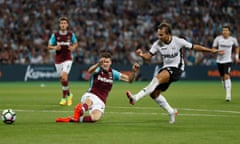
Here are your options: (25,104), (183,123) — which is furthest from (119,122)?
(25,104)

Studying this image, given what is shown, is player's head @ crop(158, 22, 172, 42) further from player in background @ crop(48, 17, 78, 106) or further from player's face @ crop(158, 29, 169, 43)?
player in background @ crop(48, 17, 78, 106)

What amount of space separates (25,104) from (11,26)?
1884 cm

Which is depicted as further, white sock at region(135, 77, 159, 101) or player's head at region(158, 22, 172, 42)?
player's head at region(158, 22, 172, 42)

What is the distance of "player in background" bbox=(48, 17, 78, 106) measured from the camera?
18953 millimetres

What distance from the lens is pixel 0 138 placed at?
1022cm

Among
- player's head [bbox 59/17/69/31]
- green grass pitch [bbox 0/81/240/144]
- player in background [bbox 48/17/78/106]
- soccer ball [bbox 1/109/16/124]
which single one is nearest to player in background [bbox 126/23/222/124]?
green grass pitch [bbox 0/81/240/144]

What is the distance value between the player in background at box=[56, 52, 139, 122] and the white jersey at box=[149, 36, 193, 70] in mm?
822

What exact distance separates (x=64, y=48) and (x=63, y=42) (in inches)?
8.3

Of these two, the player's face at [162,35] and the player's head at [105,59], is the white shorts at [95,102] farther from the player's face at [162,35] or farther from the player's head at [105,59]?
the player's face at [162,35]

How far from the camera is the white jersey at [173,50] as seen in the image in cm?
1333

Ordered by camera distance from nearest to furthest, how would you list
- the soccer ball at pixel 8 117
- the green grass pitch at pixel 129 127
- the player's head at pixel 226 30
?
the green grass pitch at pixel 129 127 < the soccer ball at pixel 8 117 < the player's head at pixel 226 30

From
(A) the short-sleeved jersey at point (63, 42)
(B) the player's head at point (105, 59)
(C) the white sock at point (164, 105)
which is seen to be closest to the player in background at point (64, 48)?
(A) the short-sleeved jersey at point (63, 42)

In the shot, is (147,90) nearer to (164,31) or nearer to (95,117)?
(95,117)

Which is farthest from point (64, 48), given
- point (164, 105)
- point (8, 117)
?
point (8, 117)
